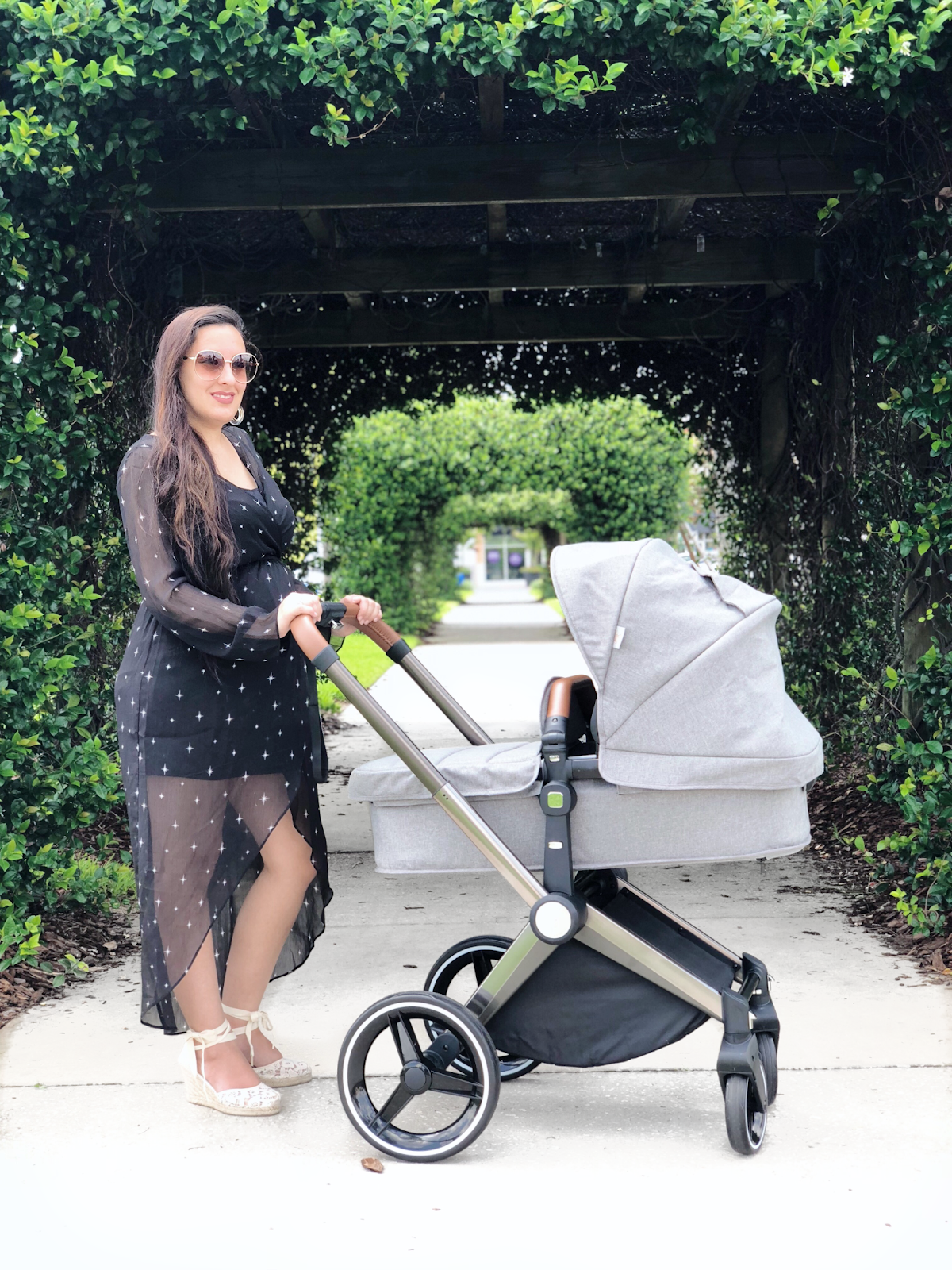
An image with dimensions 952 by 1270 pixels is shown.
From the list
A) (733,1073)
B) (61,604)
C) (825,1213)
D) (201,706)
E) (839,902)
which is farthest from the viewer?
(839,902)

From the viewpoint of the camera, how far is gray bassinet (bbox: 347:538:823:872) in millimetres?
2352

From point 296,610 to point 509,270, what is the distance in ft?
12.0

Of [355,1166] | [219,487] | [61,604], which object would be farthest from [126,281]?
[355,1166]

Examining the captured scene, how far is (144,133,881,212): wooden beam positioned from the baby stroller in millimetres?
2136

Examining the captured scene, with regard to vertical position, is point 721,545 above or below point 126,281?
below

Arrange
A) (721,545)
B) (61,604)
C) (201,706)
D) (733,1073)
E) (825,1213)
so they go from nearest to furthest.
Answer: (825,1213)
(733,1073)
(201,706)
(61,604)
(721,545)

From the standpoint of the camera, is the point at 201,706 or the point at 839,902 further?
the point at 839,902

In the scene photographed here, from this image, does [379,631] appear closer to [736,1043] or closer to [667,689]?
[667,689]

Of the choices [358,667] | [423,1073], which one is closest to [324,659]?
[423,1073]

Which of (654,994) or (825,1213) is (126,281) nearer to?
(654,994)

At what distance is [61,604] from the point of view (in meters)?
3.81

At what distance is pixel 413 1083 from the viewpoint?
2.47 metres

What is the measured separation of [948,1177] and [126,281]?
12.8 feet

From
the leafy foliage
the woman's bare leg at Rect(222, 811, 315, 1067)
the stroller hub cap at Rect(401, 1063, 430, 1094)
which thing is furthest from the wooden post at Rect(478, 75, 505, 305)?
the leafy foliage
